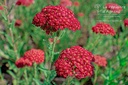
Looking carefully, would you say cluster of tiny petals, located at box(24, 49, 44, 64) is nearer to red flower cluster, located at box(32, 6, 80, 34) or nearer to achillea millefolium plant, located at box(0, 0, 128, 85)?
achillea millefolium plant, located at box(0, 0, 128, 85)

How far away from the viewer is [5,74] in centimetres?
479

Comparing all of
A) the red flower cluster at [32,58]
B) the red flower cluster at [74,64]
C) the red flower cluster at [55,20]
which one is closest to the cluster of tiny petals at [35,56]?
the red flower cluster at [32,58]

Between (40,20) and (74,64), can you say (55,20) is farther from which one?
(74,64)

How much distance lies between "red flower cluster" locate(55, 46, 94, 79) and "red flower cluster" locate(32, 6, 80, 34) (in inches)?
9.7

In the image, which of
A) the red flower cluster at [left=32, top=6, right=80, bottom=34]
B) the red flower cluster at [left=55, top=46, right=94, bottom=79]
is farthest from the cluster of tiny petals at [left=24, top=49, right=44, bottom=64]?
the red flower cluster at [left=55, top=46, right=94, bottom=79]

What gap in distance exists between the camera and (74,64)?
7.69 ft

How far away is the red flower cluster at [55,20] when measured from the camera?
2.57m

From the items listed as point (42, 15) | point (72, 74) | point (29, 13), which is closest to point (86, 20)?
point (29, 13)

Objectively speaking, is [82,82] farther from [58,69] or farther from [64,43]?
[58,69]

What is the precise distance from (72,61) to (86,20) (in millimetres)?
4407

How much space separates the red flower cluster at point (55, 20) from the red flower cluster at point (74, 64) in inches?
9.7

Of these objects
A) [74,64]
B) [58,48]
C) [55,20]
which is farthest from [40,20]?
[58,48]

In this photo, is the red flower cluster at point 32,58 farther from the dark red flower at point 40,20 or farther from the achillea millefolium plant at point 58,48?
the dark red flower at point 40,20

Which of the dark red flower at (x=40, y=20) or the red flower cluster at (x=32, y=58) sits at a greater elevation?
the dark red flower at (x=40, y=20)
